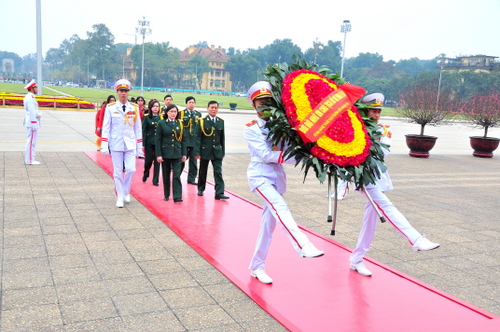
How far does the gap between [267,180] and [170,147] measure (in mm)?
3768

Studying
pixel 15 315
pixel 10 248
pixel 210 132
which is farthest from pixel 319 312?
pixel 210 132

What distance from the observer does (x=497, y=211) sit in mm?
8570

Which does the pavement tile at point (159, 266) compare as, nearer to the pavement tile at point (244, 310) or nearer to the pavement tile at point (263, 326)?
the pavement tile at point (244, 310)

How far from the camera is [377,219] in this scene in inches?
186

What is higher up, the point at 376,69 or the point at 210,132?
the point at 376,69

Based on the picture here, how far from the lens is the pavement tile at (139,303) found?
3802 millimetres

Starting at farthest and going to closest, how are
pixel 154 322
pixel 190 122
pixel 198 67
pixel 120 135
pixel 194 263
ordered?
pixel 198 67 → pixel 190 122 → pixel 120 135 → pixel 194 263 → pixel 154 322

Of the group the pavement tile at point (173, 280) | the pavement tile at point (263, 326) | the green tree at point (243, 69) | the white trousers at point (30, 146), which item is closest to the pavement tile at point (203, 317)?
the pavement tile at point (263, 326)

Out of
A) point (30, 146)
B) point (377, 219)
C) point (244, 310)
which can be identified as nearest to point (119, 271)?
point (244, 310)

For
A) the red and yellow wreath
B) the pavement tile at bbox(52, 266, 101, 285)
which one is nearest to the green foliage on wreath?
the red and yellow wreath

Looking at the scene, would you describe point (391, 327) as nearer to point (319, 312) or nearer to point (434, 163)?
point (319, 312)

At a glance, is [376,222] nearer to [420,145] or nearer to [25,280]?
[25,280]

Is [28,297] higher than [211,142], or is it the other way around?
[211,142]

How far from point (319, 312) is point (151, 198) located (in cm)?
467
